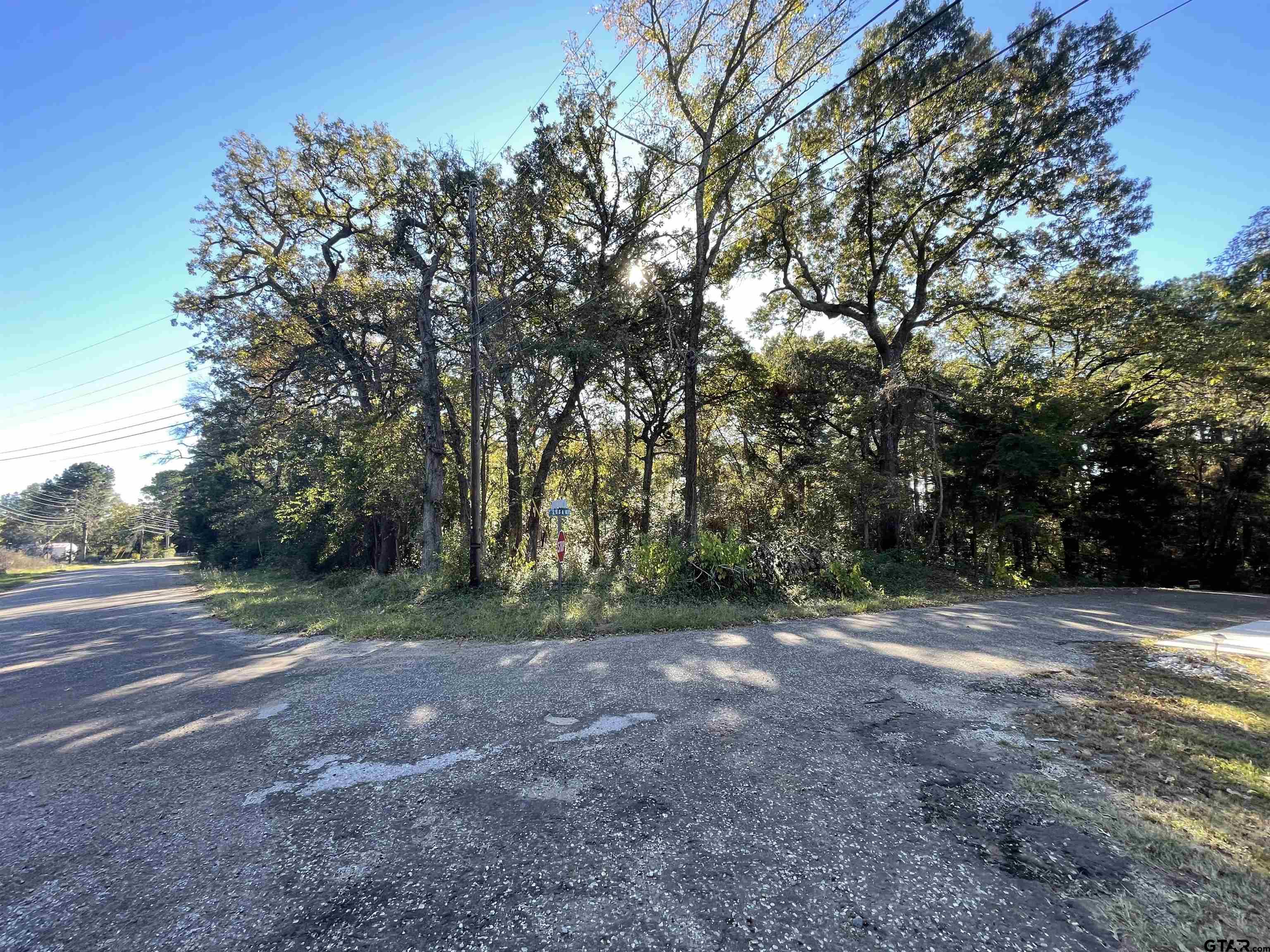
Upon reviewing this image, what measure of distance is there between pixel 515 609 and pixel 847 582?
656 centimetres

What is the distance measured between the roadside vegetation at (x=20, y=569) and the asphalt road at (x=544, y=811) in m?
23.3

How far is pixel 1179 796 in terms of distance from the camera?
8.41 feet

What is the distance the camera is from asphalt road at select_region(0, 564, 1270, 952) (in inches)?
72.0

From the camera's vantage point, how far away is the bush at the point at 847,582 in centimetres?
979

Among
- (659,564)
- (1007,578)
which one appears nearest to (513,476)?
(659,564)

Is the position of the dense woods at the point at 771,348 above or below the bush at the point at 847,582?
above

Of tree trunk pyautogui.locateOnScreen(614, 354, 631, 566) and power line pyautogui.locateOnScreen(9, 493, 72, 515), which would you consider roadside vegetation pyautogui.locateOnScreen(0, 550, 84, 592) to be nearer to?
tree trunk pyautogui.locateOnScreen(614, 354, 631, 566)

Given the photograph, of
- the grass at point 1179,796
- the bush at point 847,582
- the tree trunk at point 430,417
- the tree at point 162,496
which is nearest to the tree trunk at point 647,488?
the bush at point 847,582

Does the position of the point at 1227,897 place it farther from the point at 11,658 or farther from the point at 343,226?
the point at 343,226

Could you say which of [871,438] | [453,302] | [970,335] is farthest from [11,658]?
[970,335]

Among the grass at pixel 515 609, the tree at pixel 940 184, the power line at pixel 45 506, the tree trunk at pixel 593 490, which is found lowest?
the grass at pixel 515 609

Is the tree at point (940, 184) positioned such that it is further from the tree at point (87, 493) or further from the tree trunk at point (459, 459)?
the tree at point (87, 493)

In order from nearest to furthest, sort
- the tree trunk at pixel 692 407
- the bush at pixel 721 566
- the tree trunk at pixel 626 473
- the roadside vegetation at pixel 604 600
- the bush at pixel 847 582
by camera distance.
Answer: the roadside vegetation at pixel 604 600 < the bush at pixel 721 566 < the bush at pixel 847 582 < the tree trunk at pixel 692 407 < the tree trunk at pixel 626 473

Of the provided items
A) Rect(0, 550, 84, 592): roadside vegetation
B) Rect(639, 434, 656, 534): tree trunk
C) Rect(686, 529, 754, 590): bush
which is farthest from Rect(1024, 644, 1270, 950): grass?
Rect(0, 550, 84, 592): roadside vegetation
